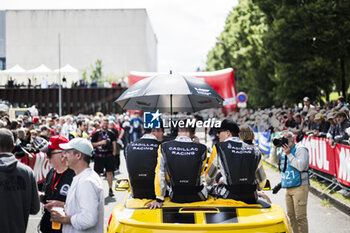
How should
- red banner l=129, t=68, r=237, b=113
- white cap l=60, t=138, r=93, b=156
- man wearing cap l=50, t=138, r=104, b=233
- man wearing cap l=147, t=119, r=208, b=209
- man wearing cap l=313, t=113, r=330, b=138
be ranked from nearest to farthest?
man wearing cap l=50, t=138, r=104, b=233 < white cap l=60, t=138, r=93, b=156 < man wearing cap l=147, t=119, r=208, b=209 < man wearing cap l=313, t=113, r=330, b=138 < red banner l=129, t=68, r=237, b=113

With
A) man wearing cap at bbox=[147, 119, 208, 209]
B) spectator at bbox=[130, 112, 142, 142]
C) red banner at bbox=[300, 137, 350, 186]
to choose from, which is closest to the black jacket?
man wearing cap at bbox=[147, 119, 208, 209]

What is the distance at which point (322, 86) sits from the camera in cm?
2709

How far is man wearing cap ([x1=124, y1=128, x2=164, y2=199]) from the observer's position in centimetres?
539

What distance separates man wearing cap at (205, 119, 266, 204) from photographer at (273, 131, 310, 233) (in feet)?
5.89

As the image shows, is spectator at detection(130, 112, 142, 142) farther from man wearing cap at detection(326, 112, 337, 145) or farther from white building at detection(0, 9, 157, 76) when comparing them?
white building at detection(0, 9, 157, 76)

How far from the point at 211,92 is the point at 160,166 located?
2.66 m

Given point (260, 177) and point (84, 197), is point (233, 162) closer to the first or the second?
point (260, 177)

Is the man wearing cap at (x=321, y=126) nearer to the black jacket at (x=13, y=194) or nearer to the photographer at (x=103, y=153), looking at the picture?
the photographer at (x=103, y=153)

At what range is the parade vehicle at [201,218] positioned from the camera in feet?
13.3

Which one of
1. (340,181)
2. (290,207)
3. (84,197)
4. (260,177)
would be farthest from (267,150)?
(84,197)

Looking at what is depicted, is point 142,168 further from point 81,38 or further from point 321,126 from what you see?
point 81,38

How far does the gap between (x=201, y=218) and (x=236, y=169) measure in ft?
2.66

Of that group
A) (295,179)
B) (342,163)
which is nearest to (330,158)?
(342,163)

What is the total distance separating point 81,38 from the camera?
8950 centimetres
